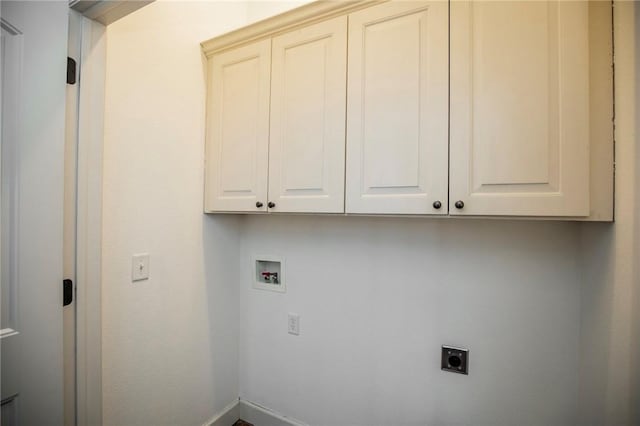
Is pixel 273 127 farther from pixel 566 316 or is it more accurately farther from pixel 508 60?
pixel 566 316

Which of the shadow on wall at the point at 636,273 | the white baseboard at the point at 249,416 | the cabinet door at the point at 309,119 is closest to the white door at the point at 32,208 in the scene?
the cabinet door at the point at 309,119

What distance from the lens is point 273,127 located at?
4.63 ft

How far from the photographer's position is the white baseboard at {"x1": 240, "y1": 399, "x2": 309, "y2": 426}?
67.4 inches

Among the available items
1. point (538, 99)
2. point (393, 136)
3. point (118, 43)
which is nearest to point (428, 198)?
point (393, 136)

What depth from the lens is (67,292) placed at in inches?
41.3

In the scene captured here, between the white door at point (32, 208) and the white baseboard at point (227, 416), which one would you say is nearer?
the white door at point (32, 208)

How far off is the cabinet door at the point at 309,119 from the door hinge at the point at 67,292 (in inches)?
32.1

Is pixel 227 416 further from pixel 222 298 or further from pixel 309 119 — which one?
pixel 309 119

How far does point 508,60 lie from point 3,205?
161cm

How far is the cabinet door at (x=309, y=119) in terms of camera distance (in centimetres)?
127

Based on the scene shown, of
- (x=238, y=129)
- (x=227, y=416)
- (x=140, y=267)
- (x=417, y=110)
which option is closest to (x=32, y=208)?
(x=140, y=267)

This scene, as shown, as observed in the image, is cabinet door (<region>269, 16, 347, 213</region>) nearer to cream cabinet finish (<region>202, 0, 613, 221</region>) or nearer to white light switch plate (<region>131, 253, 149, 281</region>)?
cream cabinet finish (<region>202, 0, 613, 221</region>)

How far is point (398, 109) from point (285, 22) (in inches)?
27.2

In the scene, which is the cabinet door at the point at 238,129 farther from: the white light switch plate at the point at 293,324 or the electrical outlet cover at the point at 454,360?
the electrical outlet cover at the point at 454,360
